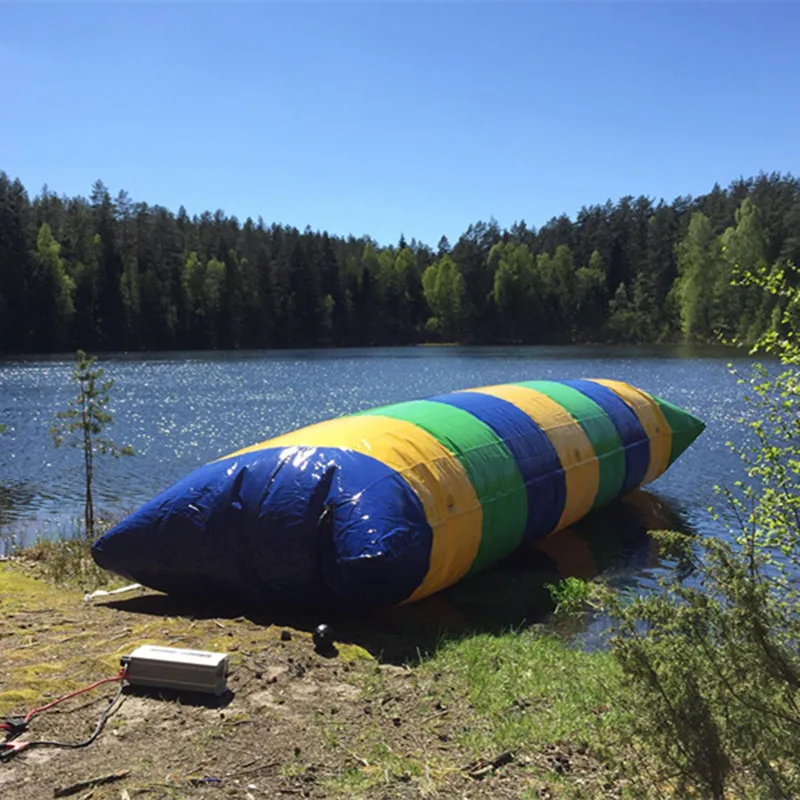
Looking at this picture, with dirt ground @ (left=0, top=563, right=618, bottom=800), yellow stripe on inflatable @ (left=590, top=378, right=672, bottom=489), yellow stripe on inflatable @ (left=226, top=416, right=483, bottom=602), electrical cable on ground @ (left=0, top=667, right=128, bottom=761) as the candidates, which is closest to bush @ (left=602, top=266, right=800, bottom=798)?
dirt ground @ (left=0, top=563, right=618, bottom=800)

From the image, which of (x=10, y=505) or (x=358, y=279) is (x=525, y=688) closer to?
(x=10, y=505)

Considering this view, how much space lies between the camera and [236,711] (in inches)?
218

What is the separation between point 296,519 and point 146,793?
13.3 feet

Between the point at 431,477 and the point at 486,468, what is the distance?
1.23m

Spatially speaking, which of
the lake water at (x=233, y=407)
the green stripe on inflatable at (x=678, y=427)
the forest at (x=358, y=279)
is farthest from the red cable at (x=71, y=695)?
the forest at (x=358, y=279)

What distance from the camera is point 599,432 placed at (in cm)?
1335

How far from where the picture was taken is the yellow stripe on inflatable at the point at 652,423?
49.2ft

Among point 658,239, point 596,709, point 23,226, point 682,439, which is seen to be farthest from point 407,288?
point 596,709

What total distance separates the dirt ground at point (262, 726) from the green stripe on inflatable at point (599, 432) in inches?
251

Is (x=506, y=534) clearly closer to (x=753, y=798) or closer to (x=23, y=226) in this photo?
(x=753, y=798)

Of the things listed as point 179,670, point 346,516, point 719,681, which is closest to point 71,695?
point 179,670

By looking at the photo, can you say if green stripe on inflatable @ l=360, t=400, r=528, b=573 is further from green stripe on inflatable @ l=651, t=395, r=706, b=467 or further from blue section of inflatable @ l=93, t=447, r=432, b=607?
green stripe on inflatable @ l=651, t=395, r=706, b=467

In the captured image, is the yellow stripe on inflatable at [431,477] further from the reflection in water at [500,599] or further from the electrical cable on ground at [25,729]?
the electrical cable on ground at [25,729]

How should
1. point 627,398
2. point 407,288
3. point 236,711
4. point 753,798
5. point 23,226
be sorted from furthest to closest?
point 407,288 < point 23,226 < point 627,398 < point 236,711 < point 753,798
